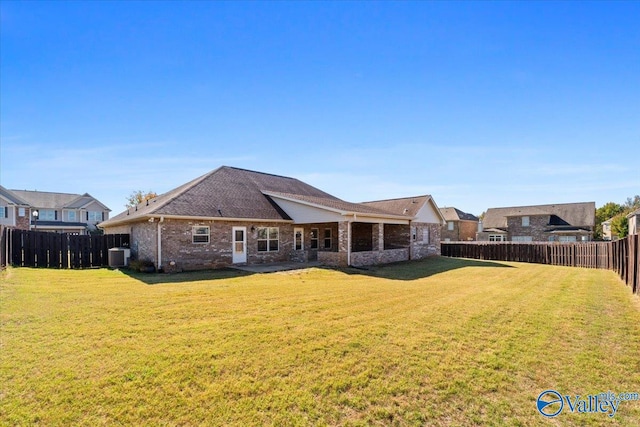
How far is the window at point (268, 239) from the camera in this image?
18.4m

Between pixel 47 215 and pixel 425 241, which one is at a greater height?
pixel 47 215

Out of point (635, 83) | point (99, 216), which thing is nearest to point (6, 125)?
point (635, 83)

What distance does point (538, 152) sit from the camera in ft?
57.3

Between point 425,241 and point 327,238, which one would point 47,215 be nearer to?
point 327,238

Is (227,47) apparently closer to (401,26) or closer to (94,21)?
(94,21)

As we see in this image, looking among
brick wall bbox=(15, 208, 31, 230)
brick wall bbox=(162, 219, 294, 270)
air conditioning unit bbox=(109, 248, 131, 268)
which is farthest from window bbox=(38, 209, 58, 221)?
brick wall bbox=(162, 219, 294, 270)

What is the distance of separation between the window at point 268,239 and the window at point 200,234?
3029mm

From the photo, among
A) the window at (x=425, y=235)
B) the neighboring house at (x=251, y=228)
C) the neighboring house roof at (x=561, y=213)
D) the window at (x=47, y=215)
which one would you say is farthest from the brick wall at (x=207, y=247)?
the window at (x=47, y=215)

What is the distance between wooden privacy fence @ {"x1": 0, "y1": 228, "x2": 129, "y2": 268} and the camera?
49.5 ft

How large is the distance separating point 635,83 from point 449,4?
6681 mm

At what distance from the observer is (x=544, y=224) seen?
4053cm

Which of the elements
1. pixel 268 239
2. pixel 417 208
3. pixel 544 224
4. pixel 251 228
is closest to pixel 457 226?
pixel 544 224

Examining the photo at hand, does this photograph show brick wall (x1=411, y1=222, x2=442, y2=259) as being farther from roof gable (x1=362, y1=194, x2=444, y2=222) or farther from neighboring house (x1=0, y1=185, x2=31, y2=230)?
neighboring house (x1=0, y1=185, x2=31, y2=230)

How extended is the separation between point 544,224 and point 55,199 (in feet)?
200
